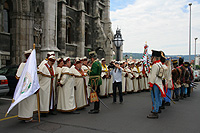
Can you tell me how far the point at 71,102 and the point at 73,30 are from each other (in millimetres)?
17453

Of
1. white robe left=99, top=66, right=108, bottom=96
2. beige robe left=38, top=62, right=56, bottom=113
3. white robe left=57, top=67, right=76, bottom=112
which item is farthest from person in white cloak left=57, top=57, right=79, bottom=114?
white robe left=99, top=66, right=108, bottom=96

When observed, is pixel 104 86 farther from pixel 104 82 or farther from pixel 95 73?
pixel 95 73

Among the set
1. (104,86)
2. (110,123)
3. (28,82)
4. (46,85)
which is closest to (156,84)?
(110,123)

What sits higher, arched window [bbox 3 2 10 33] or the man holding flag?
arched window [bbox 3 2 10 33]

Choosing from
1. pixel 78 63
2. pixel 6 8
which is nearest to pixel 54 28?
pixel 6 8

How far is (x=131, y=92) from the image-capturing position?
511 inches

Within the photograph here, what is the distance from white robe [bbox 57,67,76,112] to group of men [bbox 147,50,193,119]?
274 cm

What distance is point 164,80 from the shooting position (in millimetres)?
7863

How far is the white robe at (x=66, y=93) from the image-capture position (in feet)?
22.3

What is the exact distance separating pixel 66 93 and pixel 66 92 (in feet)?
0.12

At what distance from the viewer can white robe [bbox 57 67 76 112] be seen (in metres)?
6.80

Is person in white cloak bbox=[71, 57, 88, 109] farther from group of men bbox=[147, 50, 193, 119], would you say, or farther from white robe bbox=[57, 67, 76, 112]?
group of men bbox=[147, 50, 193, 119]

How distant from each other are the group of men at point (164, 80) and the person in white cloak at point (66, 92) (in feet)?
8.92

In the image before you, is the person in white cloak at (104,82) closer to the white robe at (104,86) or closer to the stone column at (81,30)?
the white robe at (104,86)
